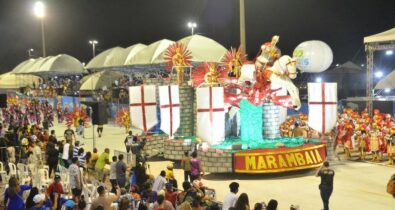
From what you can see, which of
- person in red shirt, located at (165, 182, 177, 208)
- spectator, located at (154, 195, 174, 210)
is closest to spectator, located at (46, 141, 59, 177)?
person in red shirt, located at (165, 182, 177, 208)

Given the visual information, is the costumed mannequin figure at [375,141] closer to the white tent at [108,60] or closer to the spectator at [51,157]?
the spectator at [51,157]

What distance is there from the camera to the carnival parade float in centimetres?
1325

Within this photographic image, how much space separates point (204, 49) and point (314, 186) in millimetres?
14312

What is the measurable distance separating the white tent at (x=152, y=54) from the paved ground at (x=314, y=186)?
40.4 ft

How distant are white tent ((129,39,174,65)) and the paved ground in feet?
40.4

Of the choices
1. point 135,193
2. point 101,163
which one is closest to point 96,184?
point 101,163

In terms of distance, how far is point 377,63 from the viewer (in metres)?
44.4

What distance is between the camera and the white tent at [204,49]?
1049 inches

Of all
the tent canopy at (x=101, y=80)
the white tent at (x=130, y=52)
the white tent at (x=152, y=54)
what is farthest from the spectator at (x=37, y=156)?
the tent canopy at (x=101, y=80)

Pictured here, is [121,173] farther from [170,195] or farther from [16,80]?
[16,80]

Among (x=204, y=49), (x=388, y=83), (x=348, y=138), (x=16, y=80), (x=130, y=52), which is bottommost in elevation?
(x=348, y=138)

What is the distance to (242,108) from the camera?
16828 mm

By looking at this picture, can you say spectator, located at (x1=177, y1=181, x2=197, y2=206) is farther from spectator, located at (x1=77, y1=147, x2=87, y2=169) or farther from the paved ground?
spectator, located at (x1=77, y1=147, x2=87, y2=169)

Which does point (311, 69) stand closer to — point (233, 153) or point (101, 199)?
point (233, 153)
